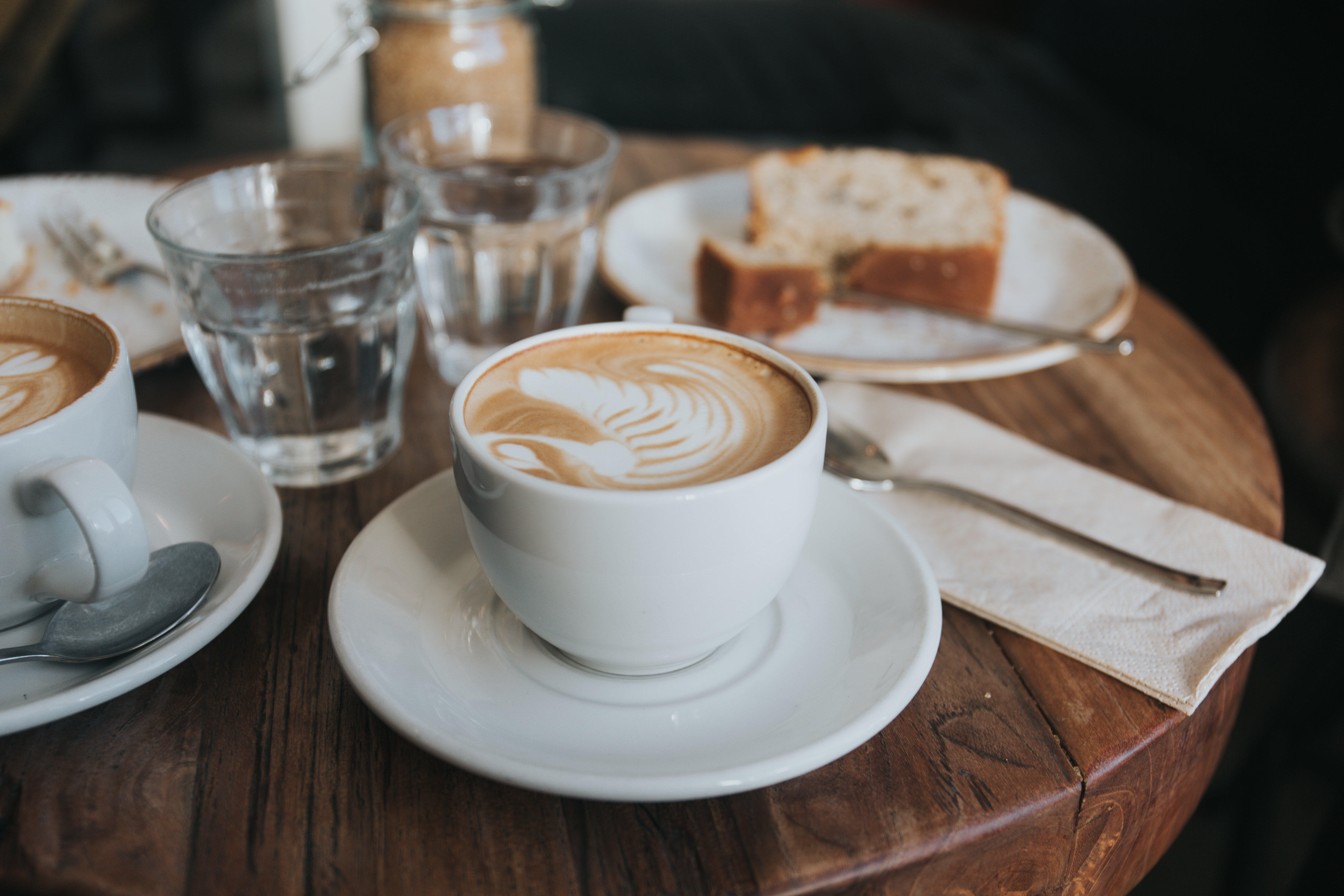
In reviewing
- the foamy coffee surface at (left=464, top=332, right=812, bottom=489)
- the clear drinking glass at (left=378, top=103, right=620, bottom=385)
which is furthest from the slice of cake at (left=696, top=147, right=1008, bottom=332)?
the foamy coffee surface at (left=464, top=332, right=812, bottom=489)

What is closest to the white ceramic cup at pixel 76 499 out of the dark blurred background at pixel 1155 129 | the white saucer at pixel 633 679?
the white saucer at pixel 633 679

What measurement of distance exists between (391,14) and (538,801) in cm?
77

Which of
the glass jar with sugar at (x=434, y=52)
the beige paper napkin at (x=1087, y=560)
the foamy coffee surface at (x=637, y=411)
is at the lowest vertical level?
the beige paper napkin at (x=1087, y=560)

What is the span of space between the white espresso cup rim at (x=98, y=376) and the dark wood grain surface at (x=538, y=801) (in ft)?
0.45

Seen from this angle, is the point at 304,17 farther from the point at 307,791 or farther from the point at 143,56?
the point at 143,56

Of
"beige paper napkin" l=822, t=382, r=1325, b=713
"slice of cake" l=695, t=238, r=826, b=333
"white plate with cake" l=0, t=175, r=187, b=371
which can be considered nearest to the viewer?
"beige paper napkin" l=822, t=382, r=1325, b=713

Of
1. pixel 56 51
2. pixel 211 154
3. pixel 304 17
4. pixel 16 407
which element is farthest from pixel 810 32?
pixel 16 407

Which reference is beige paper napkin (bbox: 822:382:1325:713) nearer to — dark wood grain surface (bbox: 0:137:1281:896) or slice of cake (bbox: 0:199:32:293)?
dark wood grain surface (bbox: 0:137:1281:896)

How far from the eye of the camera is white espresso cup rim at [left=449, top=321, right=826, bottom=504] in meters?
0.42

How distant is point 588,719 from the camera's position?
0.45 m

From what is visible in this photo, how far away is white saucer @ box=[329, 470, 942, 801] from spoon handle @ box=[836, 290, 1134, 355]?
0.36 metres

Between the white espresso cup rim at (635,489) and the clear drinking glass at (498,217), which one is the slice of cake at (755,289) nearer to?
the clear drinking glass at (498,217)

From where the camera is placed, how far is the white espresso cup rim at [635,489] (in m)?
0.42

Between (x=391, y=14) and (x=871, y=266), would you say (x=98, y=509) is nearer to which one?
(x=391, y=14)
